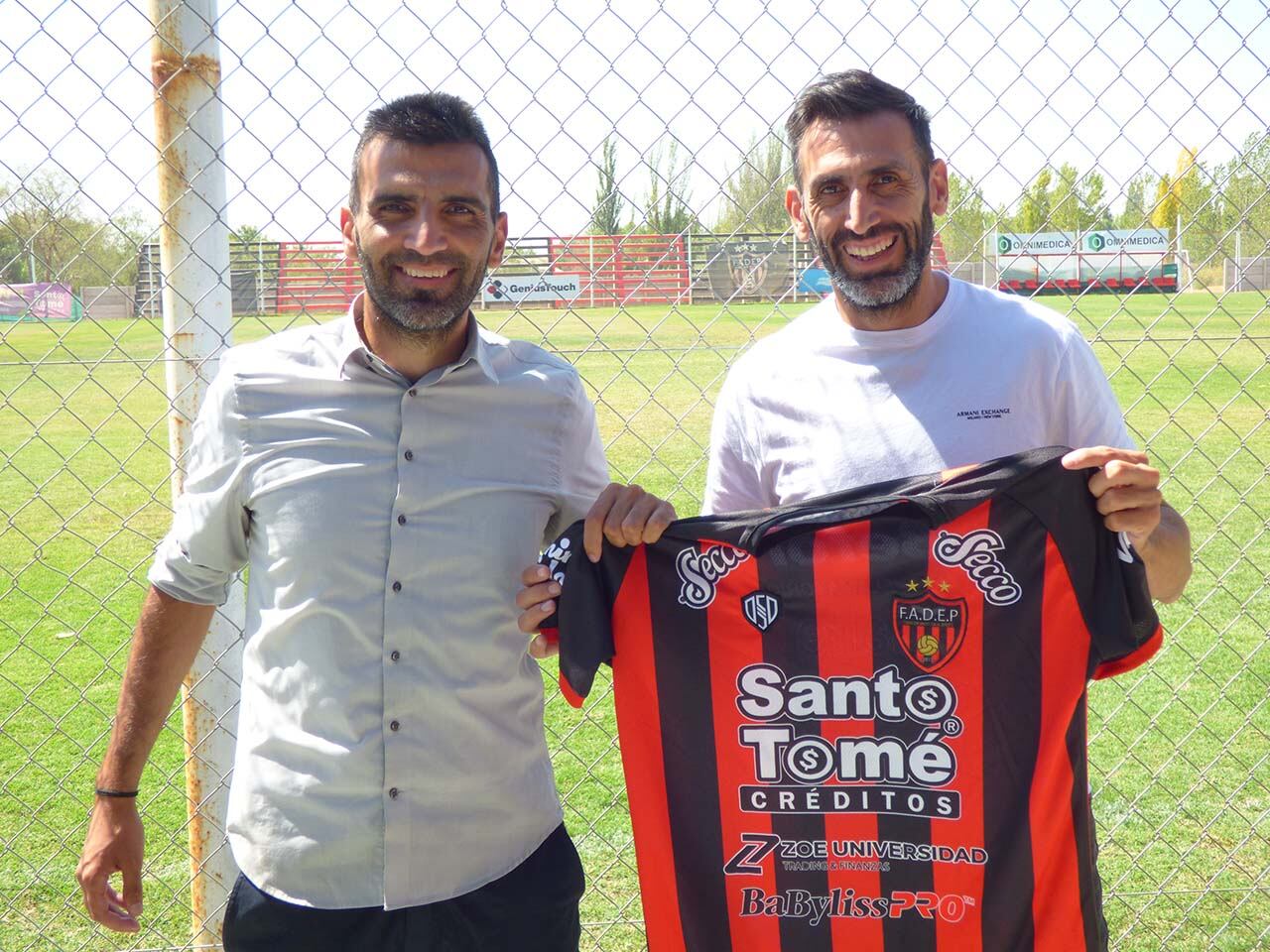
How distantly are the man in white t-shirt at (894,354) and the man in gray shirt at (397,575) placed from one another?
15.4 inches

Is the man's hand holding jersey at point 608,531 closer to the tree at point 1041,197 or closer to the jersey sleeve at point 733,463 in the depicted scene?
the jersey sleeve at point 733,463

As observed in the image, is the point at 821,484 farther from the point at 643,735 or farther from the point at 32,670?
the point at 32,670

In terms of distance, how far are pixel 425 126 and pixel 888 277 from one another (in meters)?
0.88

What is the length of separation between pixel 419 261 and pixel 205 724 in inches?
51.3

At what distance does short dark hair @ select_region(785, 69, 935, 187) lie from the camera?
200cm

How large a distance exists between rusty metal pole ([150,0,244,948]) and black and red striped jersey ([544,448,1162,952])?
105 cm

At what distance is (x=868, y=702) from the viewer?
1.88 meters

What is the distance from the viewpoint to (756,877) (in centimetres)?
190

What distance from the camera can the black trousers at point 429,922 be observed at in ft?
6.31

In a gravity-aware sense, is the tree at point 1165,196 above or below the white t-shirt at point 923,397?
above

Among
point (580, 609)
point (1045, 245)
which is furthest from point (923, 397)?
point (1045, 245)

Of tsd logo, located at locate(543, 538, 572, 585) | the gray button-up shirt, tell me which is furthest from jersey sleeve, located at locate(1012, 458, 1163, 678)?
the gray button-up shirt

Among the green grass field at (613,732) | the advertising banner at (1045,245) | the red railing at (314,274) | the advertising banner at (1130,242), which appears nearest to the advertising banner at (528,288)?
the green grass field at (613,732)

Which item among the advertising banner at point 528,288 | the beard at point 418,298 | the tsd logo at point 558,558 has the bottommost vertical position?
the tsd logo at point 558,558
